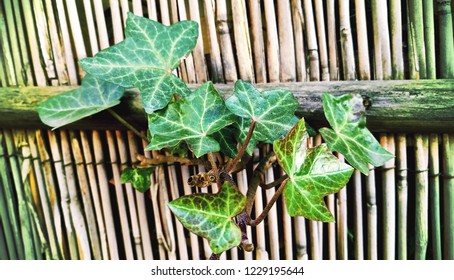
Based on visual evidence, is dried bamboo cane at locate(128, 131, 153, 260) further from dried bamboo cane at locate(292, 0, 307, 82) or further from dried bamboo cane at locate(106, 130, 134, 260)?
dried bamboo cane at locate(292, 0, 307, 82)

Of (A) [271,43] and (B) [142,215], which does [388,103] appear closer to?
(A) [271,43]

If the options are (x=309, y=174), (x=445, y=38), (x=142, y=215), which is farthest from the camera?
(x=142, y=215)

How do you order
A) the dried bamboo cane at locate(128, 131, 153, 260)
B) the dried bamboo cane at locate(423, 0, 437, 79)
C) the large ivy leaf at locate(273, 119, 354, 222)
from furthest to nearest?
the dried bamboo cane at locate(128, 131, 153, 260)
the dried bamboo cane at locate(423, 0, 437, 79)
the large ivy leaf at locate(273, 119, 354, 222)

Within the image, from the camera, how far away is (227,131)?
56 centimetres

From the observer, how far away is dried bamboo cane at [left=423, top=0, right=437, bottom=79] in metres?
0.58

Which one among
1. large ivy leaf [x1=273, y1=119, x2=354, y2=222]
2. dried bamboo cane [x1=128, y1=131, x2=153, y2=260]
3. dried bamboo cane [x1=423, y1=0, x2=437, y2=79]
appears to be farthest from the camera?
dried bamboo cane [x1=128, y1=131, x2=153, y2=260]

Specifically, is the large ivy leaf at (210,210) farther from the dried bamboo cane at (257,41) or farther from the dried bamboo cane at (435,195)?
the dried bamboo cane at (435,195)

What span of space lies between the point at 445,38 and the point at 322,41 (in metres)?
0.17

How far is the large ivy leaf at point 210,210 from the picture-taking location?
1.61 ft

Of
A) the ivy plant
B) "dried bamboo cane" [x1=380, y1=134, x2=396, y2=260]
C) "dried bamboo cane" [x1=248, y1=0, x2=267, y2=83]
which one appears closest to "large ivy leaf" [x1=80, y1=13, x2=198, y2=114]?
the ivy plant

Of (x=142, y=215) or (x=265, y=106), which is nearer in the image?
(x=265, y=106)

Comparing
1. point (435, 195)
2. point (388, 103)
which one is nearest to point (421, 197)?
point (435, 195)

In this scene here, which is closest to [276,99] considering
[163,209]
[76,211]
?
[163,209]

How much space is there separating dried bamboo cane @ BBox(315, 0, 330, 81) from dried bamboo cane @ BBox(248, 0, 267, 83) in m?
0.09
